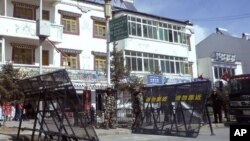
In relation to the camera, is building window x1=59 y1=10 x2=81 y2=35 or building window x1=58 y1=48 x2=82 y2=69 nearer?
building window x1=58 y1=48 x2=82 y2=69

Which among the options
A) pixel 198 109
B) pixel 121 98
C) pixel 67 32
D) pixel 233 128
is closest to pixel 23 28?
pixel 67 32

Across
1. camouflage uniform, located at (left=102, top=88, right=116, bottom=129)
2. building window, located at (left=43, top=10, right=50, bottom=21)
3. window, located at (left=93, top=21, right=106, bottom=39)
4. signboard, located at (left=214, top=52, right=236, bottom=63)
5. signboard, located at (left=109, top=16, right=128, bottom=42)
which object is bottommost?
camouflage uniform, located at (left=102, top=88, right=116, bottom=129)

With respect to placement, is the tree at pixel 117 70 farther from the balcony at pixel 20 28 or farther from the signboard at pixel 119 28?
the signboard at pixel 119 28

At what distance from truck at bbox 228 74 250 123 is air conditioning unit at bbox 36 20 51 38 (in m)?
12.8

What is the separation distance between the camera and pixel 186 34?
44594 mm

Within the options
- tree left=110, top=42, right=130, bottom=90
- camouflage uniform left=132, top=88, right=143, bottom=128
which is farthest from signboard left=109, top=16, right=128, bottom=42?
tree left=110, top=42, right=130, bottom=90

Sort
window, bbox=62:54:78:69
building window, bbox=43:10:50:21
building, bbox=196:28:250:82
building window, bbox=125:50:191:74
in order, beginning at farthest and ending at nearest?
1. building, bbox=196:28:250:82
2. building window, bbox=125:50:191:74
3. window, bbox=62:54:78:69
4. building window, bbox=43:10:50:21

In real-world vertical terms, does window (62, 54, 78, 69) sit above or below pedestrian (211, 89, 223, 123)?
above

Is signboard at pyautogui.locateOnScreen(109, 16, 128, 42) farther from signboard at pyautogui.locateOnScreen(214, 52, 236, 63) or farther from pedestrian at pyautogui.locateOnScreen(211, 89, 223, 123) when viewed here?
signboard at pyautogui.locateOnScreen(214, 52, 236, 63)

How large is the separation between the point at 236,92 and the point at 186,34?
2423 cm

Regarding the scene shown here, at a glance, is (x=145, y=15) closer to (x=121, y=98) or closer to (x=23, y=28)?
(x=23, y=28)

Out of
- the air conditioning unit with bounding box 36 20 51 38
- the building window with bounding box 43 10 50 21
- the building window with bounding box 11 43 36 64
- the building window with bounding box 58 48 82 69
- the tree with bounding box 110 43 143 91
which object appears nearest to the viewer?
the air conditioning unit with bounding box 36 20 51 38

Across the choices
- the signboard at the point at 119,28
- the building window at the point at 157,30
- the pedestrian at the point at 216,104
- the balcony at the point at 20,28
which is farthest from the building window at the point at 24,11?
the pedestrian at the point at 216,104

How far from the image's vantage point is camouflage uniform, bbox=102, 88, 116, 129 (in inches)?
877
